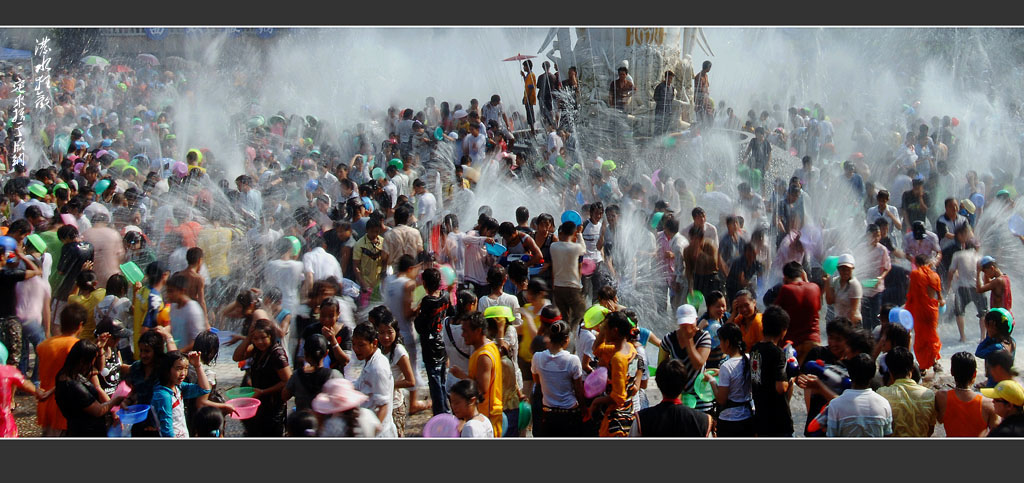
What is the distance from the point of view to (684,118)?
14.5 metres

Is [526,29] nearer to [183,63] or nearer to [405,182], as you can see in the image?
[405,182]

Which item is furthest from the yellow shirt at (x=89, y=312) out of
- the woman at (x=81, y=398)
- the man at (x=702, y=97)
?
the man at (x=702, y=97)

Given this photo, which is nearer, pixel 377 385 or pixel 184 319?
pixel 377 385

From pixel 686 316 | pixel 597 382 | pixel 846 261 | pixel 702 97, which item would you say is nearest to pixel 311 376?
pixel 597 382

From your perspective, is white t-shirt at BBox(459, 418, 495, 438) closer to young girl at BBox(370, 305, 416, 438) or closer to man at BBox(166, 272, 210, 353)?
young girl at BBox(370, 305, 416, 438)

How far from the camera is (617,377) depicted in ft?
15.8

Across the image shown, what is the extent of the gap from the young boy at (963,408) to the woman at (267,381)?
340 centimetres

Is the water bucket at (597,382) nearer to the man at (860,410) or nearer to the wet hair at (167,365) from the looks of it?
the man at (860,410)

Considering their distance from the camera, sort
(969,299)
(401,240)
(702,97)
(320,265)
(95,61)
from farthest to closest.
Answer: (95,61)
(702,97)
(969,299)
(401,240)
(320,265)

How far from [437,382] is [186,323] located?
5.62ft

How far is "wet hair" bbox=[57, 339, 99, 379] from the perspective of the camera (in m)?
4.75

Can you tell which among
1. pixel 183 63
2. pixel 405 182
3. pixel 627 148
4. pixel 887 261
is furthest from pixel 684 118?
pixel 183 63

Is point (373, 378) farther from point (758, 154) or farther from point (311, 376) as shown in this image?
point (758, 154)

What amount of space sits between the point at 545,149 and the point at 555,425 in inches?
358
